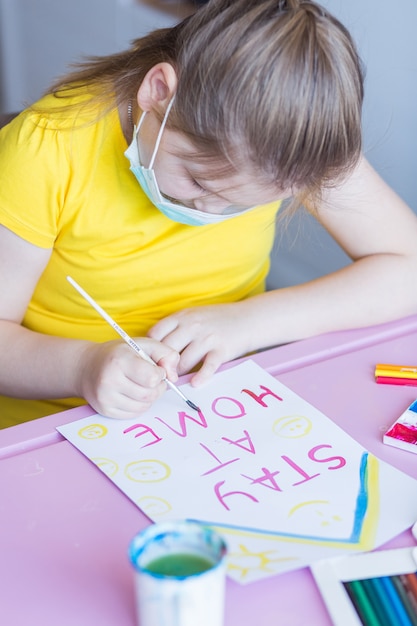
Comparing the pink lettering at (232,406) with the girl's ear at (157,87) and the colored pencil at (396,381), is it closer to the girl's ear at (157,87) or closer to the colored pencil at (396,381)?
the colored pencil at (396,381)

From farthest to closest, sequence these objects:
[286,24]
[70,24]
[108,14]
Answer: [70,24] < [108,14] < [286,24]

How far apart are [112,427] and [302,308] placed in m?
0.33

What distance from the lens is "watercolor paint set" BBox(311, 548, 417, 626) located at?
591mm

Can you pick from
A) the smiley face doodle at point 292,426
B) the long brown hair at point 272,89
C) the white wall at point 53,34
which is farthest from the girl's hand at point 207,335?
the white wall at point 53,34

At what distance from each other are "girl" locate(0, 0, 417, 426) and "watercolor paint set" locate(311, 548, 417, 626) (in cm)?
28

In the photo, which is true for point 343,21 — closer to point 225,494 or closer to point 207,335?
point 207,335

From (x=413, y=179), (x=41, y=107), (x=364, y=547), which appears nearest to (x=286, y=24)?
(x=41, y=107)

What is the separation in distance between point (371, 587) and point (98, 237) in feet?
1.91

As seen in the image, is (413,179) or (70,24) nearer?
(413,179)

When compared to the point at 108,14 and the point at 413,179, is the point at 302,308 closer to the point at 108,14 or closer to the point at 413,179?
the point at 413,179

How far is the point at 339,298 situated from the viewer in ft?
3.45

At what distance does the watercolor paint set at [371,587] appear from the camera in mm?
591

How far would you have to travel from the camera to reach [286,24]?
772 mm

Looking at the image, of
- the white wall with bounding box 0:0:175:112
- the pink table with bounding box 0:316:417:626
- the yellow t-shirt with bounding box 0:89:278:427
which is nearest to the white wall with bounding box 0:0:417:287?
the white wall with bounding box 0:0:175:112
